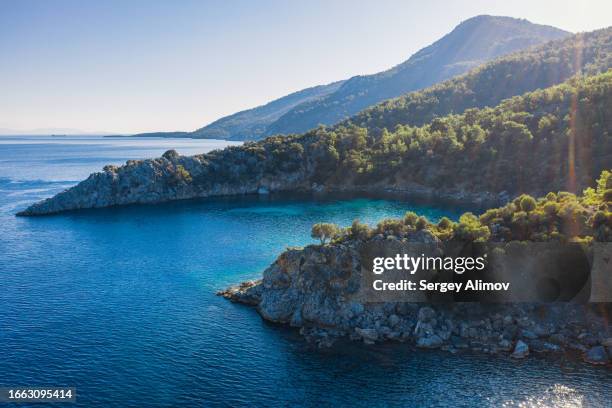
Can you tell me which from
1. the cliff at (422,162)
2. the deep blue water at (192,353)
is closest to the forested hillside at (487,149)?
the cliff at (422,162)

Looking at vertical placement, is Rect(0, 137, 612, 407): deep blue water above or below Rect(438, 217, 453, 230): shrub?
below

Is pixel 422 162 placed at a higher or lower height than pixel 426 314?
higher

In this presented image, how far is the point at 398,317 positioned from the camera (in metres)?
54.0

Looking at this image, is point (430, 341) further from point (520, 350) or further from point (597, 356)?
point (597, 356)

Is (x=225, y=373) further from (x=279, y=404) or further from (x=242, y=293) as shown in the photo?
(x=242, y=293)

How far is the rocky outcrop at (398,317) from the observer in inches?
1955

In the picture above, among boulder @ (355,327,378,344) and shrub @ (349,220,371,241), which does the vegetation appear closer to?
shrub @ (349,220,371,241)

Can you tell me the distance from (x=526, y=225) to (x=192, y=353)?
47674 mm

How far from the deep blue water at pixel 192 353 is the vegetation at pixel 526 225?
58.5ft

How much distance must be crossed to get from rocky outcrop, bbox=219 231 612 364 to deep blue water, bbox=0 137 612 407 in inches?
92.5

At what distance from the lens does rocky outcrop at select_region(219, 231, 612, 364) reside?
1955 inches

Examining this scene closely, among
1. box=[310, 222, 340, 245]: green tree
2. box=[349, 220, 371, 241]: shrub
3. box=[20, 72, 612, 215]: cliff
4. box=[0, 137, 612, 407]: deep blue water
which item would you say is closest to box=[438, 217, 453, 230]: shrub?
box=[349, 220, 371, 241]: shrub

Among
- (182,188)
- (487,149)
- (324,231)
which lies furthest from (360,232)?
(182,188)

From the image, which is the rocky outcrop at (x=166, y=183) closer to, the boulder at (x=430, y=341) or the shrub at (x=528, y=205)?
the shrub at (x=528, y=205)
